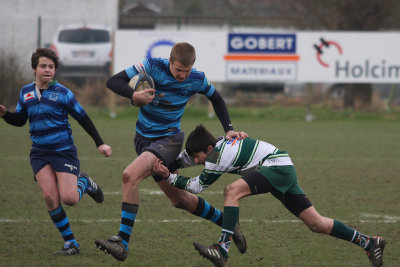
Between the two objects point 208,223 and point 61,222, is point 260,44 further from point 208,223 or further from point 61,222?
point 61,222

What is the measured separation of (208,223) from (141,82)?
1837 mm

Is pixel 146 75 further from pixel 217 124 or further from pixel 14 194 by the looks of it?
pixel 217 124

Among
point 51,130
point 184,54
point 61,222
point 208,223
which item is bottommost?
point 208,223

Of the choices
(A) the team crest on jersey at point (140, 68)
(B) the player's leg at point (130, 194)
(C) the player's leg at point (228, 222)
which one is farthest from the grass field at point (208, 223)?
(A) the team crest on jersey at point (140, 68)

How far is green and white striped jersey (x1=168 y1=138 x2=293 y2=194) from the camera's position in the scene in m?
5.12

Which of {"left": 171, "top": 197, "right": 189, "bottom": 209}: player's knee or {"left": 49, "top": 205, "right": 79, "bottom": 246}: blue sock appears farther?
{"left": 171, "top": 197, "right": 189, "bottom": 209}: player's knee

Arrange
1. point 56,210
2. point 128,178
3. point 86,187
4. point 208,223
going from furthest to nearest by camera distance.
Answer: point 208,223 → point 86,187 → point 56,210 → point 128,178

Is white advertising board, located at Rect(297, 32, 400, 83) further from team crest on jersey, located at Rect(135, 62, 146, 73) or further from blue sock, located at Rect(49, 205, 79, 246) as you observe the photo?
blue sock, located at Rect(49, 205, 79, 246)

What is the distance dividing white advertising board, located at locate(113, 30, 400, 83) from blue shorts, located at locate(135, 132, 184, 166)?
11.2 m

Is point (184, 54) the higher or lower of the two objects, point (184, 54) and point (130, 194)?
the higher

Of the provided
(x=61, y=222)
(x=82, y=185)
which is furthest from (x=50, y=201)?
(x=82, y=185)

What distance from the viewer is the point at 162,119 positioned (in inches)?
229

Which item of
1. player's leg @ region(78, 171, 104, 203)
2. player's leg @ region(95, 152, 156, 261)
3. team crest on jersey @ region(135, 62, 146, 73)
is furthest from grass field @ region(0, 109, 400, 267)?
team crest on jersey @ region(135, 62, 146, 73)

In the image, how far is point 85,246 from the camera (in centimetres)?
577
